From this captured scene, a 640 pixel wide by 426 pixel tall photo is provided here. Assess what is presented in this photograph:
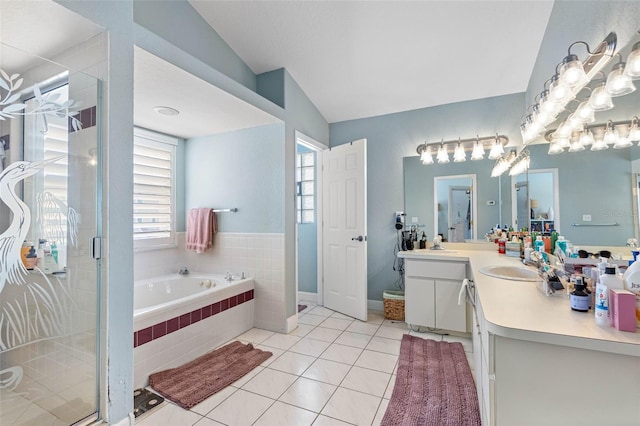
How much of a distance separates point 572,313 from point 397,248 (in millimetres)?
2432

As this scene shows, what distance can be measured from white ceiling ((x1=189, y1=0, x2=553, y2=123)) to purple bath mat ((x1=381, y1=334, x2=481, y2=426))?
2625mm

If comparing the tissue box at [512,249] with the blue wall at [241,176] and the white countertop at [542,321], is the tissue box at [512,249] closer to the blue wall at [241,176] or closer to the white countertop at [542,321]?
the white countertop at [542,321]

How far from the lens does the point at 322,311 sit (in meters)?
3.67

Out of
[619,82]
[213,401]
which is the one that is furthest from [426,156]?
[213,401]

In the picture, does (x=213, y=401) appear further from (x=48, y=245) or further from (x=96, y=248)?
(x=48, y=245)

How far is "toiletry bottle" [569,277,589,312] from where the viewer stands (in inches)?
45.1

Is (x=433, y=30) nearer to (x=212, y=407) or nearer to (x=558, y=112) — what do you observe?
(x=558, y=112)

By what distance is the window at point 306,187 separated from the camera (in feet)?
14.0

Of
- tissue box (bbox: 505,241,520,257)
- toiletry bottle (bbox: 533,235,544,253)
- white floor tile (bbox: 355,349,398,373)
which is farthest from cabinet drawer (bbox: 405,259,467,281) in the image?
white floor tile (bbox: 355,349,398,373)

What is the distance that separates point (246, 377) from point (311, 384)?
1.66ft

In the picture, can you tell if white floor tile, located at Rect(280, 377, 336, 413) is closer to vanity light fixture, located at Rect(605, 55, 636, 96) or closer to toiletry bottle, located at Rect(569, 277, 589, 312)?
toiletry bottle, located at Rect(569, 277, 589, 312)

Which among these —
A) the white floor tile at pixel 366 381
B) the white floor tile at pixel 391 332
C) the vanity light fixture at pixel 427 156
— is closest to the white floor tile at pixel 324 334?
the white floor tile at pixel 391 332

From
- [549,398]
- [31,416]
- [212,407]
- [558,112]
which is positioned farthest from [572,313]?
[31,416]

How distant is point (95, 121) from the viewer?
1.41 metres
